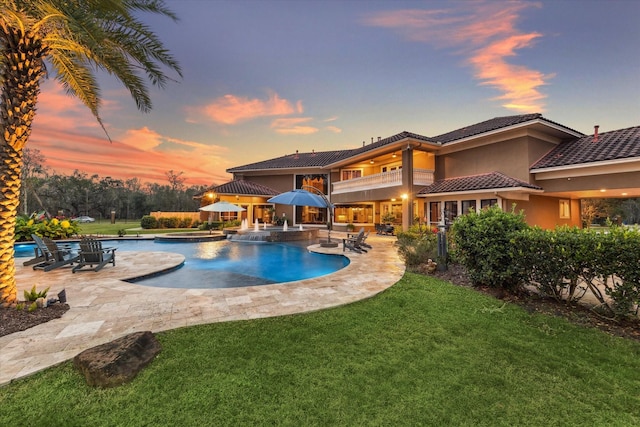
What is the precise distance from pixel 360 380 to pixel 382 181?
1809 centimetres

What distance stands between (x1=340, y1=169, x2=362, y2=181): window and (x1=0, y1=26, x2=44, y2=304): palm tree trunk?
2222 centimetres

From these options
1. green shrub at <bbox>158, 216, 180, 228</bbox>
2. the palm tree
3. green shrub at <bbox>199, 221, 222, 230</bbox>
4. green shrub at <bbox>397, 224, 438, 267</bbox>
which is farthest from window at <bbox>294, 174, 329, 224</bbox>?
the palm tree

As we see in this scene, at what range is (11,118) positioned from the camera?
4746 millimetres

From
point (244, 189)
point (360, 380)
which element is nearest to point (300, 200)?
point (360, 380)

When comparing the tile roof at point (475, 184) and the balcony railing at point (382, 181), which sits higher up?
the balcony railing at point (382, 181)

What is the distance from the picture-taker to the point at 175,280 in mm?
8578

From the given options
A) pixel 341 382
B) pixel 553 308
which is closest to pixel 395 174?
pixel 553 308

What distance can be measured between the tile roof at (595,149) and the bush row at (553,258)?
9468mm

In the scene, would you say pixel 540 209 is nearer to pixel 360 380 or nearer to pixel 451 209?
pixel 451 209

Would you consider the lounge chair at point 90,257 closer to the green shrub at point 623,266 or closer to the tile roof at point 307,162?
the green shrub at point 623,266

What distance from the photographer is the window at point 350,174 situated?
25.2 metres

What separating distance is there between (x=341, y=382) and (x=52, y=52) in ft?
27.0

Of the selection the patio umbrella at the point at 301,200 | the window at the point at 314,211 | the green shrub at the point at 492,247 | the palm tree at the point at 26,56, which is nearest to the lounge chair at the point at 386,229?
the patio umbrella at the point at 301,200

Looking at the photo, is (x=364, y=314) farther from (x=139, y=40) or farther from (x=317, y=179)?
(x=317, y=179)
